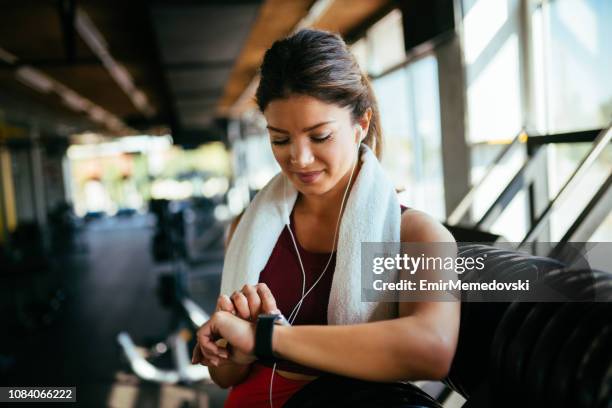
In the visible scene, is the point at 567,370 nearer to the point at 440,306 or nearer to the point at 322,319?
the point at 440,306

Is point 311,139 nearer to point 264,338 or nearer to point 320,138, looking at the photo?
point 320,138

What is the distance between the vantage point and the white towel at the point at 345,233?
3.16 feet

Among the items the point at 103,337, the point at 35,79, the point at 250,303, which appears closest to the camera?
the point at 250,303

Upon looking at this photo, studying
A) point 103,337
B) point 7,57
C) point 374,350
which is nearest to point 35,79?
point 7,57

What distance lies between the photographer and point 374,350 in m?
0.81

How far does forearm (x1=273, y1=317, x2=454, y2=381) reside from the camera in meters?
0.80

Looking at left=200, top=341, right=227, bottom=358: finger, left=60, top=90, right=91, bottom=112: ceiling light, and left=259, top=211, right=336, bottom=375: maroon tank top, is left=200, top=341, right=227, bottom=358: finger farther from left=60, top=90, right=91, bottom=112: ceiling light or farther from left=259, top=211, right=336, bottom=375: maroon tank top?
left=60, top=90, right=91, bottom=112: ceiling light

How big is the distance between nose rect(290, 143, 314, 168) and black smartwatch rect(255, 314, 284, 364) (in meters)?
0.31

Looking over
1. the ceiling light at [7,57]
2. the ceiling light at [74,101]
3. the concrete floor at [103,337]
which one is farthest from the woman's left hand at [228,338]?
the ceiling light at [74,101]

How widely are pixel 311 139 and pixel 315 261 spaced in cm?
27

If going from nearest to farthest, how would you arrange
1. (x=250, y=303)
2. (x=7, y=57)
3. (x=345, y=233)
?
(x=250, y=303) → (x=345, y=233) → (x=7, y=57)

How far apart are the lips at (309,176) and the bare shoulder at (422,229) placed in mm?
193

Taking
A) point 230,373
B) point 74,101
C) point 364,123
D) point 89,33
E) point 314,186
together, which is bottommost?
point 230,373

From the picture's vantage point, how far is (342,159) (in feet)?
3.37
